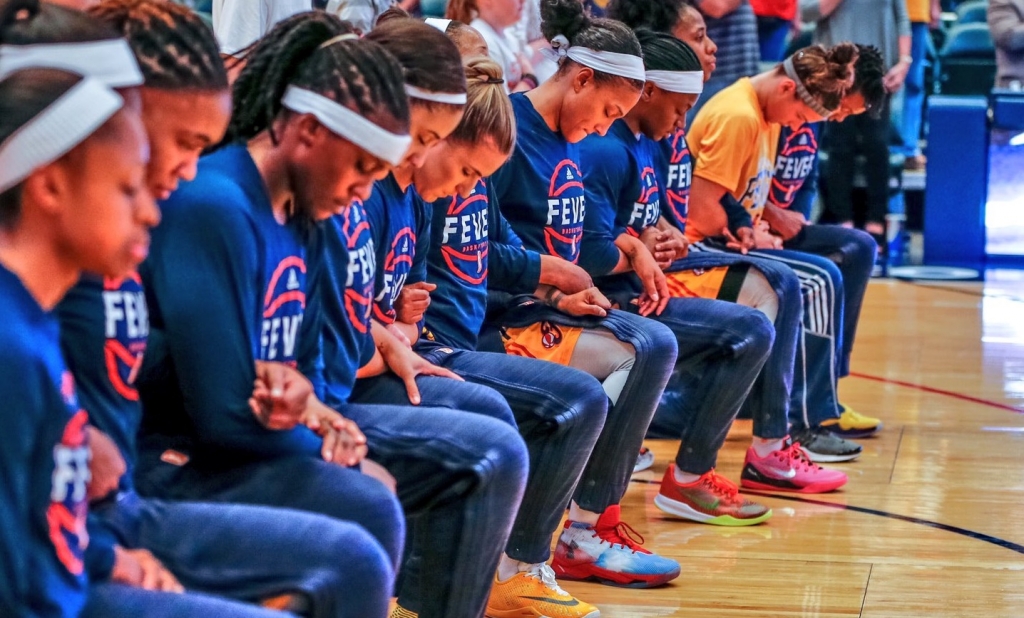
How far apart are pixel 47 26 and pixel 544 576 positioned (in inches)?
63.7

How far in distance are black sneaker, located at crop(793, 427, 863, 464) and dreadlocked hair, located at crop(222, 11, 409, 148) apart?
2.54 meters

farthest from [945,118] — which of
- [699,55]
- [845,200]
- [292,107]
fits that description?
[292,107]

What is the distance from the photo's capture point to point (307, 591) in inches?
62.7

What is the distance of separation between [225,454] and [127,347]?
0.89 ft

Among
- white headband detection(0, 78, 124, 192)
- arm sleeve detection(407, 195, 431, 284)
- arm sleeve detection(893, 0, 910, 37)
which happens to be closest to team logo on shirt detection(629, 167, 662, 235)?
arm sleeve detection(407, 195, 431, 284)

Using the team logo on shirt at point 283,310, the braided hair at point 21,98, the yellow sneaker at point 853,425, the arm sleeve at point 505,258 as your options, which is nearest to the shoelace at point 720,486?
the arm sleeve at point 505,258

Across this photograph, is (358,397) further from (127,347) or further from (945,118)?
(945,118)

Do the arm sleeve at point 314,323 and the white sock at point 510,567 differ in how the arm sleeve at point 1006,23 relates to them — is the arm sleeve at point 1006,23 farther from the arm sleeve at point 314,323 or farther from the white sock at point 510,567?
the arm sleeve at point 314,323

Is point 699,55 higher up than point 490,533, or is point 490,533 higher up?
point 699,55

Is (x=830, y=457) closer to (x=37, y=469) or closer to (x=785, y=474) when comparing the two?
(x=785, y=474)

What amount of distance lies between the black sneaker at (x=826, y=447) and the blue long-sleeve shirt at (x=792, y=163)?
2.58 feet

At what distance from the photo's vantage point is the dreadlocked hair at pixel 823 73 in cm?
407

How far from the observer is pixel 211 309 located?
174 cm

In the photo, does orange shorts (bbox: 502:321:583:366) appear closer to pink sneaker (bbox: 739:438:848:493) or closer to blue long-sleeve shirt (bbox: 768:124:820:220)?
pink sneaker (bbox: 739:438:848:493)
